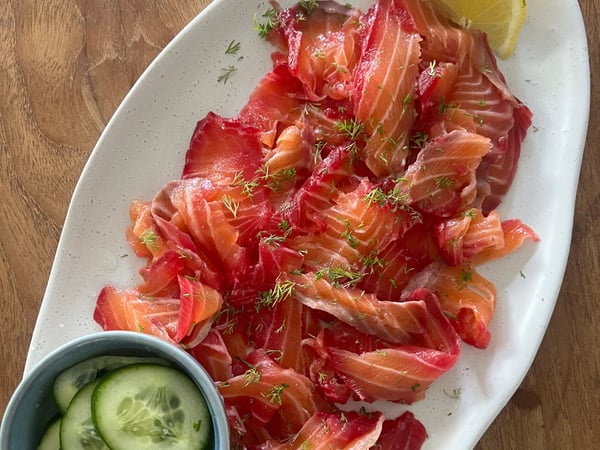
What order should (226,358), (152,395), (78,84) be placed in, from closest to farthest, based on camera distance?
1. (152,395)
2. (226,358)
3. (78,84)

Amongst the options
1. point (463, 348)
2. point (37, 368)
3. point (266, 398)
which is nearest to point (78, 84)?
point (37, 368)

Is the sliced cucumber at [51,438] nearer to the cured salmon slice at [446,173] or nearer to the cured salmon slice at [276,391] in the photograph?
the cured salmon slice at [276,391]

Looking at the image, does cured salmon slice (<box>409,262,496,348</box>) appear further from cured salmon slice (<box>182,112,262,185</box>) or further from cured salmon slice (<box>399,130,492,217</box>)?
cured salmon slice (<box>182,112,262,185</box>)

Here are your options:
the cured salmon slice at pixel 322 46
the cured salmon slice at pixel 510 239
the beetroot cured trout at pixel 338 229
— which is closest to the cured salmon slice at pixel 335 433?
the beetroot cured trout at pixel 338 229

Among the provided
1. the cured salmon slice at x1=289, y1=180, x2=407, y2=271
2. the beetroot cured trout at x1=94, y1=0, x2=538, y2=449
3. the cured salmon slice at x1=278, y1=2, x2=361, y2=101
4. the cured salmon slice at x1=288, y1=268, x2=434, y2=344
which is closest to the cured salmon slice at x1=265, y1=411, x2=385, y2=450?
the beetroot cured trout at x1=94, y1=0, x2=538, y2=449

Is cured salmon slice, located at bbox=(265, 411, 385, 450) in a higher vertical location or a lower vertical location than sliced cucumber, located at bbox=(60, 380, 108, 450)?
lower

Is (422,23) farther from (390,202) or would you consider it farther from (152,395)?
(152,395)
